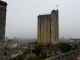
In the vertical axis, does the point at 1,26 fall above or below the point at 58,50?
above

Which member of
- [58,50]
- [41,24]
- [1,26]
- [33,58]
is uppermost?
[41,24]

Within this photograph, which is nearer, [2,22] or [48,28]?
[2,22]

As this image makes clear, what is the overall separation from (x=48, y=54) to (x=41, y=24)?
6.41 metres

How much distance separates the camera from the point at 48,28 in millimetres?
27031

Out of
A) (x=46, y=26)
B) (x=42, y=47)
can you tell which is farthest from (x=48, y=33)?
(x=42, y=47)

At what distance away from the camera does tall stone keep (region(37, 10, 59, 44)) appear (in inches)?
1026

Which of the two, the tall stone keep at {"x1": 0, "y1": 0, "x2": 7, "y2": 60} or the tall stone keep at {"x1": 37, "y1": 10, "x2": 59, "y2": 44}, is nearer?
the tall stone keep at {"x1": 0, "y1": 0, "x2": 7, "y2": 60}

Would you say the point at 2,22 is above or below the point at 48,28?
below

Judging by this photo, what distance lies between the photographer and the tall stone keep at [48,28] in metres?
26.1

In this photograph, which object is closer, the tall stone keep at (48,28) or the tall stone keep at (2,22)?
the tall stone keep at (2,22)

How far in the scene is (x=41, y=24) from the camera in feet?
90.8

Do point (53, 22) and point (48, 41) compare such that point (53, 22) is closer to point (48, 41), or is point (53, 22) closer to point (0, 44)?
point (48, 41)

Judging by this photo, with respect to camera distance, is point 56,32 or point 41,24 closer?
point 56,32

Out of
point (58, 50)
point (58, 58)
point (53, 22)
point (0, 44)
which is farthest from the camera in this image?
point (53, 22)
